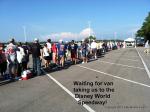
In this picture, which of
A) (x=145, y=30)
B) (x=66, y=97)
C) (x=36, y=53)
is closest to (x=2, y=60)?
(x=36, y=53)

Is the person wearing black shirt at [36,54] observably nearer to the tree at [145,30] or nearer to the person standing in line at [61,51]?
the person standing in line at [61,51]

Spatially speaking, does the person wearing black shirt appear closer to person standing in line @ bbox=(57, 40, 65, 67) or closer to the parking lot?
the parking lot

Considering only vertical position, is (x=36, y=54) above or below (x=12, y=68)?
above

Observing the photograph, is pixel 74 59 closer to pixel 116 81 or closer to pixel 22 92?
pixel 116 81

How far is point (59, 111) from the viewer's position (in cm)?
745

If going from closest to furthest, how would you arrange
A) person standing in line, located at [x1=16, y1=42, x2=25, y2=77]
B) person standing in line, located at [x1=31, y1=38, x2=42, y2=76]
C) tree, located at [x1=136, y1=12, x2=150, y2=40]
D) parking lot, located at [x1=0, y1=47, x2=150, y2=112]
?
parking lot, located at [x1=0, y1=47, x2=150, y2=112]
person standing in line, located at [x1=16, y1=42, x2=25, y2=77]
person standing in line, located at [x1=31, y1=38, x2=42, y2=76]
tree, located at [x1=136, y1=12, x2=150, y2=40]

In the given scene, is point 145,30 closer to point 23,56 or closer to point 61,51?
point 61,51

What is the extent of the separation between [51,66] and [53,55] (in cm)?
113

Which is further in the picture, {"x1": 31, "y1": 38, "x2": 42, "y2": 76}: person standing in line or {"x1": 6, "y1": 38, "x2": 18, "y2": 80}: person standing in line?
{"x1": 31, "y1": 38, "x2": 42, "y2": 76}: person standing in line

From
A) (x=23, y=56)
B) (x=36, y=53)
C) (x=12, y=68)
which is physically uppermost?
(x=36, y=53)

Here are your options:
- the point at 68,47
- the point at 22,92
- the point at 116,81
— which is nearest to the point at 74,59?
the point at 68,47

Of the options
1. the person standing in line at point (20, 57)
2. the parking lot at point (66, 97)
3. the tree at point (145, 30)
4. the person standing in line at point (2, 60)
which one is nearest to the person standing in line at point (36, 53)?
the person standing in line at point (20, 57)

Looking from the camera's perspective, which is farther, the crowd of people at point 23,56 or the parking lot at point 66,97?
the crowd of people at point 23,56

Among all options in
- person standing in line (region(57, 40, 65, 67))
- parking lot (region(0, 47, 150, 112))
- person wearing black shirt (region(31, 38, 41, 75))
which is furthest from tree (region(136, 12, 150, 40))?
parking lot (region(0, 47, 150, 112))
